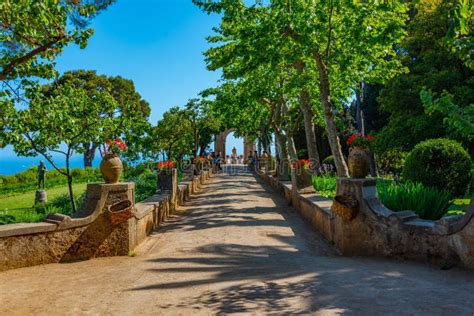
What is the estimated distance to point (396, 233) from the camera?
17.9ft

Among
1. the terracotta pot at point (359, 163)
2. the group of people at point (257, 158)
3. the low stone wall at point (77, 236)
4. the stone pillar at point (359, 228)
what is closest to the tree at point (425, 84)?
the terracotta pot at point (359, 163)

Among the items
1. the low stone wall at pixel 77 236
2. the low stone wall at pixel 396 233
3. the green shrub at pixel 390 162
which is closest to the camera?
the low stone wall at pixel 396 233

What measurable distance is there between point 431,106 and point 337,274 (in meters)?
3.38

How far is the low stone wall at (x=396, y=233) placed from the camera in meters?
4.55

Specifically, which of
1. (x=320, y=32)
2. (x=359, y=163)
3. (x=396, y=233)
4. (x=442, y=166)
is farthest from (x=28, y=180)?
(x=396, y=233)

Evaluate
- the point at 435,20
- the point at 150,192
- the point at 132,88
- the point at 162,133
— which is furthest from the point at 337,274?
the point at 132,88

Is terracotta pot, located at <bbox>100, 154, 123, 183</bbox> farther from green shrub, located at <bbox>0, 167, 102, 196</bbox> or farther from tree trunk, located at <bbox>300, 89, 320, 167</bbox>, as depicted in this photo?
green shrub, located at <bbox>0, 167, 102, 196</bbox>

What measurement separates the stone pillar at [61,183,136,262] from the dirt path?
209 mm

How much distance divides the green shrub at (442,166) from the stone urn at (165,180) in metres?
7.19

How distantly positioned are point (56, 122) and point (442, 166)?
1035 cm

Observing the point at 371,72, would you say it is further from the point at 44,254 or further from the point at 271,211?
the point at 44,254

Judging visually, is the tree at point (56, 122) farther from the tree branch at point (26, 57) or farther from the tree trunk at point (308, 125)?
the tree trunk at point (308, 125)

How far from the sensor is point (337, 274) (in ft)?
14.8

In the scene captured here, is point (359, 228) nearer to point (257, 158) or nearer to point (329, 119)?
point (329, 119)
